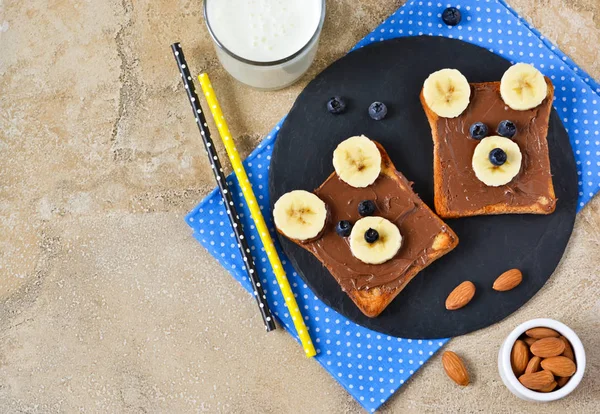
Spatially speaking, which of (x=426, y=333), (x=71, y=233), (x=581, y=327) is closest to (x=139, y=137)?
(x=71, y=233)

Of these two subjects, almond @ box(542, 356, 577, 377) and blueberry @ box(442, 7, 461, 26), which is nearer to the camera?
almond @ box(542, 356, 577, 377)

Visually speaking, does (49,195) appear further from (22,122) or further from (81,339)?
(81,339)

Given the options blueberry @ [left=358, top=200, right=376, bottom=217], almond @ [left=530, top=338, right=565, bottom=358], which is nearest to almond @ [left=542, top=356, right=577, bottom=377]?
almond @ [left=530, top=338, right=565, bottom=358]

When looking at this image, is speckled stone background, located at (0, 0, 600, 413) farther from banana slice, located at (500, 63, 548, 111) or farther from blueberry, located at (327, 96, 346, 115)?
banana slice, located at (500, 63, 548, 111)

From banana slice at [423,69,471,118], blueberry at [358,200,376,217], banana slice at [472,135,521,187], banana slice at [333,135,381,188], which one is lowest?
blueberry at [358,200,376,217]

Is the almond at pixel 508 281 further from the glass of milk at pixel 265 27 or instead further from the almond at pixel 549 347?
the glass of milk at pixel 265 27

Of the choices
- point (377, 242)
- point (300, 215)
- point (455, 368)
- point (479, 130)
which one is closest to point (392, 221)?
point (377, 242)

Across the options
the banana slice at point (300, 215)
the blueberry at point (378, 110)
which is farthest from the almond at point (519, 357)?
the blueberry at point (378, 110)
